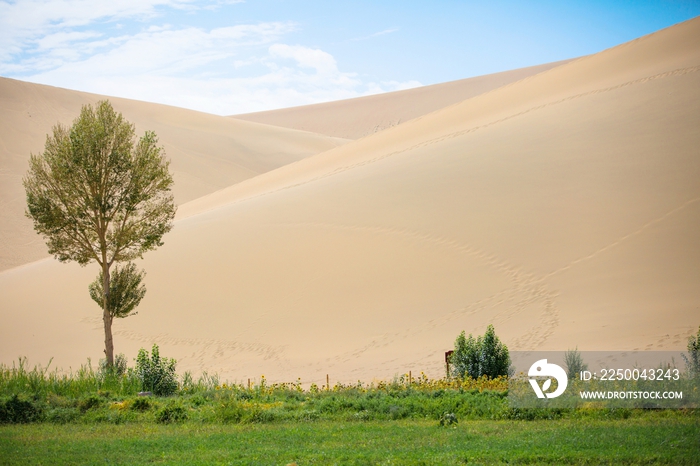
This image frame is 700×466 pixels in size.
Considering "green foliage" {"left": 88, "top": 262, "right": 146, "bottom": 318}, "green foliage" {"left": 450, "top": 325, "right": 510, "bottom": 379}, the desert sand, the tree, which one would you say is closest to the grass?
"green foliage" {"left": 450, "top": 325, "right": 510, "bottom": 379}

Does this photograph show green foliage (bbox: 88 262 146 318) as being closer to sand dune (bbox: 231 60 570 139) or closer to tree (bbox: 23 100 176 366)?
tree (bbox: 23 100 176 366)

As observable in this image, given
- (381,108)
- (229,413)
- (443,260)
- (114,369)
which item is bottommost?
(229,413)

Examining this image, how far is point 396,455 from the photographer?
749 centimetres

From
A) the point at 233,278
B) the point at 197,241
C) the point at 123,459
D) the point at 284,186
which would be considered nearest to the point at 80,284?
the point at 197,241

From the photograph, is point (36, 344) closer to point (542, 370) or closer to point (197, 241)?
point (197, 241)

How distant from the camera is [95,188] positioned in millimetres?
15789

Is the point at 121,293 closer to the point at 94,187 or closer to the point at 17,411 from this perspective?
the point at 94,187

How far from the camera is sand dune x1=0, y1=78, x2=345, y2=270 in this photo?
1594 inches

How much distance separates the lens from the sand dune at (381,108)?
10357 centimetres

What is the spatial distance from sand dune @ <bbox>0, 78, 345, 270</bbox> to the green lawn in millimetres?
29907

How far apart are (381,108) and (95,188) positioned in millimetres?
97247

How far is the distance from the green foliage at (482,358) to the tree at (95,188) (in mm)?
7834

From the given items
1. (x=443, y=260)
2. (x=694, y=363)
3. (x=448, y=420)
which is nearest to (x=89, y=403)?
(x=448, y=420)

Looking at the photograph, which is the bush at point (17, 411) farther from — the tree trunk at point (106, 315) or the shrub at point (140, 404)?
the tree trunk at point (106, 315)
